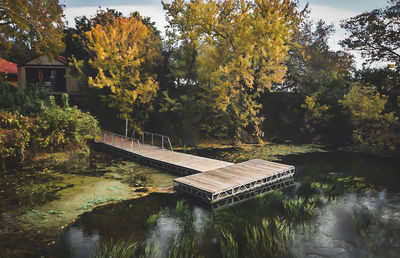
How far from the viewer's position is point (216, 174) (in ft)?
40.3

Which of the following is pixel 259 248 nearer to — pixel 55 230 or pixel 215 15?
pixel 55 230

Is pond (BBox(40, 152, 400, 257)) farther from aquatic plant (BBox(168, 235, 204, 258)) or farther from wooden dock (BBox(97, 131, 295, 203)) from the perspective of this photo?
wooden dock (BBox(97, 131, 295, 203))

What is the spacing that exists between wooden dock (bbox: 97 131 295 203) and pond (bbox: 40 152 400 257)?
0.58m

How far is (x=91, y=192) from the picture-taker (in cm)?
1129

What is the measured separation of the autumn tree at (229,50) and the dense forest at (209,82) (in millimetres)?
78

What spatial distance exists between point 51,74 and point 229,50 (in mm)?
18758

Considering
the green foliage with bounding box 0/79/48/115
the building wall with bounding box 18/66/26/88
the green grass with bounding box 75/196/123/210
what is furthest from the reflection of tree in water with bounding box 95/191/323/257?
the building wall with bounding box 18/66/26/88

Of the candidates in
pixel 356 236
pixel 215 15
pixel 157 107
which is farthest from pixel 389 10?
pixel 157 107

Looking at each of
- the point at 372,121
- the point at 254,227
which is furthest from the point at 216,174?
the point at 372,121

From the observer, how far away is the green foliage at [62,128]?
14703 mm

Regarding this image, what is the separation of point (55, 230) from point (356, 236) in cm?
882

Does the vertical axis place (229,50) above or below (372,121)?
above

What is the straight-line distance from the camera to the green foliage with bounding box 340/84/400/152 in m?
17.8

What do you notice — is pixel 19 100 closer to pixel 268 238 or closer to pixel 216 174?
pixel 216 174
